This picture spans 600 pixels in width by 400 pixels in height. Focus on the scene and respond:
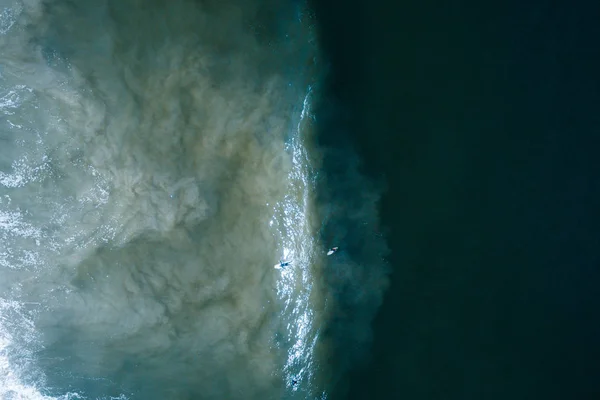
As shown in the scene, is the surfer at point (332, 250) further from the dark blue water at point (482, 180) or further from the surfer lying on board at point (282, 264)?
the dark blue water at point (482, 180)

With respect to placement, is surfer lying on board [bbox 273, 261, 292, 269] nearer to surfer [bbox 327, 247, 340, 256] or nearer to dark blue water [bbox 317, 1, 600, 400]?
surfer [bbox 327, 247, 340, 256]

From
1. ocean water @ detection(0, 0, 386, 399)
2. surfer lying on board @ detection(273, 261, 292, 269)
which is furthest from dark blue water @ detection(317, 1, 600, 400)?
surfer lying on board @ detection(273, 261, 292, 269)

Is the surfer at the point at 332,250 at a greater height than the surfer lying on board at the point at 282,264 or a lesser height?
greater

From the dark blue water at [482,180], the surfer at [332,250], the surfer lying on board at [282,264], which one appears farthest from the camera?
the surfer lying on board at [282,264]

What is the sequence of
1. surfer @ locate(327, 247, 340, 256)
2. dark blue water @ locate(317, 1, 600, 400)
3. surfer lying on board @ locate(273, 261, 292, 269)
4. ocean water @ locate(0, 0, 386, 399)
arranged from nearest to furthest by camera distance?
1. dark blue water @ locate(317, 1, 600, 400)
2. ocean water @ locate(0, 0, 386, 399)
3. surfer @ locate(327, 247, 340, 256)
4. surfer lying on board @ locate(273, 261, 292, 269)

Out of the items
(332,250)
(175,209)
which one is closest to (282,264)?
(332,250)

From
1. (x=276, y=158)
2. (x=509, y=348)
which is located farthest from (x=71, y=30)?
(x=509, y=348)

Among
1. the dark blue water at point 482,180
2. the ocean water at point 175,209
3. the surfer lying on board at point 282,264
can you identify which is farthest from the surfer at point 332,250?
the dark blue water at point 482,180

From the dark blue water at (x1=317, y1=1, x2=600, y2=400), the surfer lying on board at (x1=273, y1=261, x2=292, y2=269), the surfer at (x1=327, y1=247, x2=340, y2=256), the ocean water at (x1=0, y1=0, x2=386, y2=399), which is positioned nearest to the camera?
the dark blue water at (x1=317, y1=1, x2=600, y2=400)
